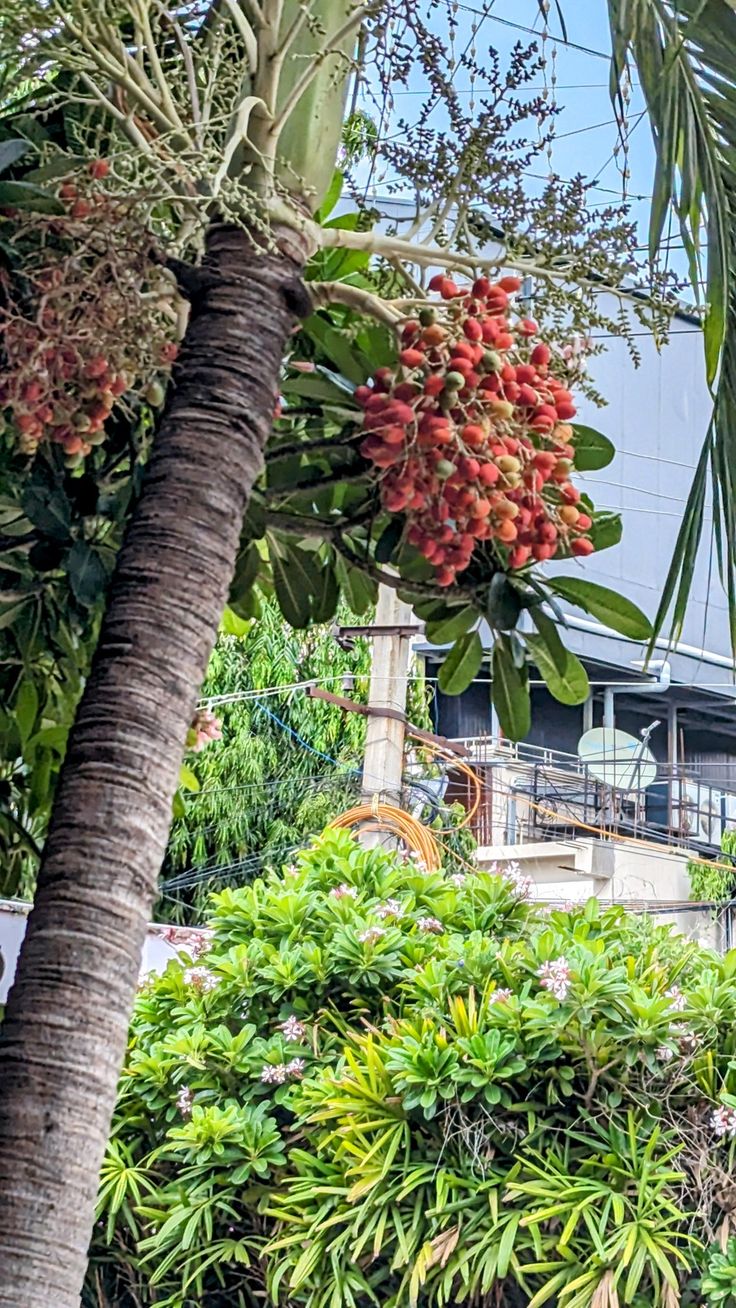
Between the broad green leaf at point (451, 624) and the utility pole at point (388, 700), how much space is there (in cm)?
501

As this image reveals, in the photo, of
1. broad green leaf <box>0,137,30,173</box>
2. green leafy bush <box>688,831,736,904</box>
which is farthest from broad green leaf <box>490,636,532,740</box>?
green leafy bush <box>688,831,736,904</box>

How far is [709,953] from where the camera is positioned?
4277 mm

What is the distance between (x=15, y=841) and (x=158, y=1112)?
2.59 m

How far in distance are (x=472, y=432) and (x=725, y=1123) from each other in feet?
9.06

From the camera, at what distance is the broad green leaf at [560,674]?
68.2 inches

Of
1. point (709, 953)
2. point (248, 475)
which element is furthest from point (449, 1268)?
point (248, 475)

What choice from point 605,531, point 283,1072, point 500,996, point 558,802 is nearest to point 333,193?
point 605,531

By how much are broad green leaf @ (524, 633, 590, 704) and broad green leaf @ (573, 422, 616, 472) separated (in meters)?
0.22

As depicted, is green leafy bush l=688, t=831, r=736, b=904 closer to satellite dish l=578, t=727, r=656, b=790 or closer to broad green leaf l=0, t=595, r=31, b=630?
satellite dish l=578, t=727, r=656, b=790

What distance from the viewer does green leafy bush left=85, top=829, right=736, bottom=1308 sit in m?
3.60

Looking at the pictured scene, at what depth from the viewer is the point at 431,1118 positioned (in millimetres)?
3805

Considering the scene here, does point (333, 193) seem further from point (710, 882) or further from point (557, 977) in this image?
point (710, 882)

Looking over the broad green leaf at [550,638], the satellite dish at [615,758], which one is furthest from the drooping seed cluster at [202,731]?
the satellite dish at [615,758]

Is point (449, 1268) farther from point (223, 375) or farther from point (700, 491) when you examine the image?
point (223, 375)
